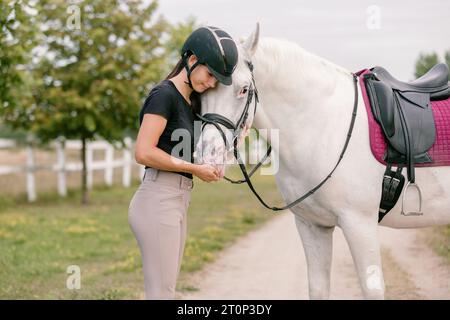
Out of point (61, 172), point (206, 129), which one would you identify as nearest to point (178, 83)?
point (206, 129)

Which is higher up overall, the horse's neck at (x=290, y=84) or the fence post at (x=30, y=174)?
the horse's neck at (x=290, y=84)

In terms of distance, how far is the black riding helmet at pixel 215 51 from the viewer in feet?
10.2

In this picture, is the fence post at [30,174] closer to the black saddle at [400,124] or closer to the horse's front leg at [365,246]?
the black saddle at [400,124]

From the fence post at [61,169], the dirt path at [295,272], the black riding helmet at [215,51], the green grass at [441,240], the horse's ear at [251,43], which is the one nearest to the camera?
the black riding helmet at [215,51]

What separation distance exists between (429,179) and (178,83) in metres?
1.69

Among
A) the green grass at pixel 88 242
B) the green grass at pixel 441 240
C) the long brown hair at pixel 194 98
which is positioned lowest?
the green grass at pixel 88 242

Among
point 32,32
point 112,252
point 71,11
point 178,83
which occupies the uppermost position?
point 71,11

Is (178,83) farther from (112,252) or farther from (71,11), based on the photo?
(71,11)

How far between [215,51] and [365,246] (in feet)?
4.70

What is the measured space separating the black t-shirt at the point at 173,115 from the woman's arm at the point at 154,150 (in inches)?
1.9

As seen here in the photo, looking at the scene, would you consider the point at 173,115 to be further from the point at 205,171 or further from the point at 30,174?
the point at 30,174

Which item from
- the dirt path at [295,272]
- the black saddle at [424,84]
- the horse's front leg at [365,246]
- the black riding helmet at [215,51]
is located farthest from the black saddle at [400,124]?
the dirt path at [295,272]

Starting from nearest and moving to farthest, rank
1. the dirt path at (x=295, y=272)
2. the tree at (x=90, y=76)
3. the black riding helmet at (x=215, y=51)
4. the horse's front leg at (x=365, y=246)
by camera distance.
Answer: the black riding helmet at (x=215, y=51), the horse's front leg at (x=365, y=246), the dirt path at (x=295, y=272), the tree at (x=90, y=76)

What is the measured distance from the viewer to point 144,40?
1404 cm
